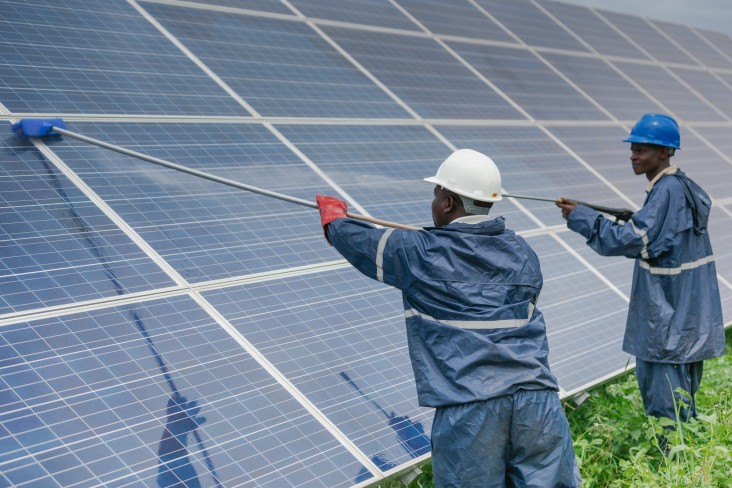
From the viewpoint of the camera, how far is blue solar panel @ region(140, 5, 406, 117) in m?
7.23

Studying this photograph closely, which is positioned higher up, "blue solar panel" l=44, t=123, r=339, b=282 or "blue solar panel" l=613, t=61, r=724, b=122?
"blue solar panel" l=44, t=123, r=339, b=282

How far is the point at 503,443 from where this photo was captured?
4.28 meters

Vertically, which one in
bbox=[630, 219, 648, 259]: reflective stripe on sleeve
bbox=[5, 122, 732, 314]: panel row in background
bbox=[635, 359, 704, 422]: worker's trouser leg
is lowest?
bbox=[635, 359, 704, 422]: worker's trouser leg

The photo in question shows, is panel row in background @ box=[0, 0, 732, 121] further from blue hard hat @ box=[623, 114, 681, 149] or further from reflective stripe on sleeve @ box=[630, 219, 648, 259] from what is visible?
reflective stripe on sleeve @ box=[630, 219, 648, 259]

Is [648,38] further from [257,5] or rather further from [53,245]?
[53,245]

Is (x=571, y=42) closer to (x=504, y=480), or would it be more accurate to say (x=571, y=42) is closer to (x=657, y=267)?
(x=657, y=267)

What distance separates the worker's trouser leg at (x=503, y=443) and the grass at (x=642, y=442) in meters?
0.98

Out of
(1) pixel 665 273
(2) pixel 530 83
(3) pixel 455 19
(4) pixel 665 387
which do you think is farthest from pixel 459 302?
(3) pixel 455 19

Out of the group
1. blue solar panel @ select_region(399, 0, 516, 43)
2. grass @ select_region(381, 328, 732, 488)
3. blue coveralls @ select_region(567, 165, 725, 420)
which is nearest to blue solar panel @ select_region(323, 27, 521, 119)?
blue solar panel @ select_region(399, 0, 516, 43)

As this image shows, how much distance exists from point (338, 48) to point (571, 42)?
523 centimetres

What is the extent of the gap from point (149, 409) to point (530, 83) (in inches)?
286

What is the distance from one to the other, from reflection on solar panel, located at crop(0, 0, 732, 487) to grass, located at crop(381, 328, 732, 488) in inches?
15.5

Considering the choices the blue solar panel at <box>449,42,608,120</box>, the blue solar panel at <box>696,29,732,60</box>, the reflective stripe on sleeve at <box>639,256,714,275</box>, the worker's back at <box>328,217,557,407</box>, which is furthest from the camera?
the blue solar panel at <box>696,29,732,60</box>

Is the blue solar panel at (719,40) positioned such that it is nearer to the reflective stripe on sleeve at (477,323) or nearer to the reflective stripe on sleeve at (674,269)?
the reflective stripe on sleeve at (674,269)
